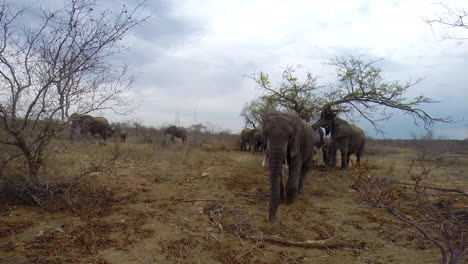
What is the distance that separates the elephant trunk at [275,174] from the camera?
4914mm

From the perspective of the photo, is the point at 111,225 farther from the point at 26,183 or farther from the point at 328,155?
the point at 328,155

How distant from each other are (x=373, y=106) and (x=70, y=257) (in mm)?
9637

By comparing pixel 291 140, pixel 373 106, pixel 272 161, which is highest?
pixel 373 106

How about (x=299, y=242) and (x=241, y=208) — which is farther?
(x=241, y=208)

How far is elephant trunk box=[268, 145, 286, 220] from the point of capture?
4.91 m

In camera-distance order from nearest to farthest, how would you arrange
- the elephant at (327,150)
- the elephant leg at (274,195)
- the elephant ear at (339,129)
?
the elephant leg at (274,195) < the elephant ear at (339,129) < the elephant at (327,150)

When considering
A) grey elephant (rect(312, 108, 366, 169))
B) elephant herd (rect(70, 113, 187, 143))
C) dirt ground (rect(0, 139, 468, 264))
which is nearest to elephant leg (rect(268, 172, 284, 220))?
dirt ground (rect(0, 139, 468, 264))

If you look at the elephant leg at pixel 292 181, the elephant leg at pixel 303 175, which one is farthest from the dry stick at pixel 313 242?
the elephant leg at pixel 303 175

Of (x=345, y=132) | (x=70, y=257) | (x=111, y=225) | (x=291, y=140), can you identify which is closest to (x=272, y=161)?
(x=291, y=140)

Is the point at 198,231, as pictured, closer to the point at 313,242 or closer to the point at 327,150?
the point at 313,242

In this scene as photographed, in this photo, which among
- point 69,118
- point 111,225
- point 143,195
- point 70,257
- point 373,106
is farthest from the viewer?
point 373,106

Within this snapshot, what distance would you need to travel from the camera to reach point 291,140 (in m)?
5.63

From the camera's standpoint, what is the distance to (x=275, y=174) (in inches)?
196

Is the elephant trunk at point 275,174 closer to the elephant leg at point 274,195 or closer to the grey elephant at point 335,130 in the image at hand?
the elephant leg at point 274,195
